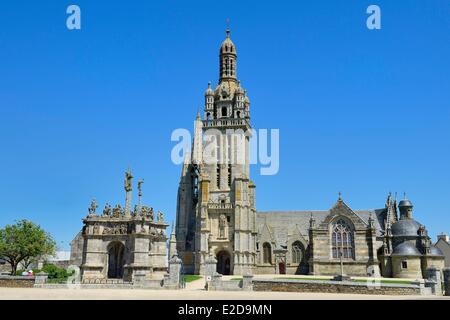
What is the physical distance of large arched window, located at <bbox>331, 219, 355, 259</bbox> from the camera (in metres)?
53.8

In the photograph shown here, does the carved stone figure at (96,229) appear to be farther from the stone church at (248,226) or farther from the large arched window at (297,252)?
the large arched window at (297,252)

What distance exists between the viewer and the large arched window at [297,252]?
6191cm

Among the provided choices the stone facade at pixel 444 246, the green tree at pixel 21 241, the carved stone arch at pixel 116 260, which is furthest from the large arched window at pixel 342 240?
the green tree at pixel 21 241

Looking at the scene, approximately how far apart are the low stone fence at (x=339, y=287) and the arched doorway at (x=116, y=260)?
14328mm

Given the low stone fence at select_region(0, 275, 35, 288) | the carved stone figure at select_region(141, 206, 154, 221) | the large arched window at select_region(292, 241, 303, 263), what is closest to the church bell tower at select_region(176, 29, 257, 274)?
the large arched window at select_region(292, 241, 303, 263)

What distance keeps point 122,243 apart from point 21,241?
50.3ft

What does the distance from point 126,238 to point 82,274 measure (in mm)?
4452

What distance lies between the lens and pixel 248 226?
60156 millimetres

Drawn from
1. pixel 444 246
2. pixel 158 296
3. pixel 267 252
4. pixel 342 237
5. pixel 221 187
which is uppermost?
pixel 221 187

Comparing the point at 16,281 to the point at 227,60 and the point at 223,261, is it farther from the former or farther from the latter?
the point at 227,60

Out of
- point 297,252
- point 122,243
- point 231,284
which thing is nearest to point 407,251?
point 297,252
